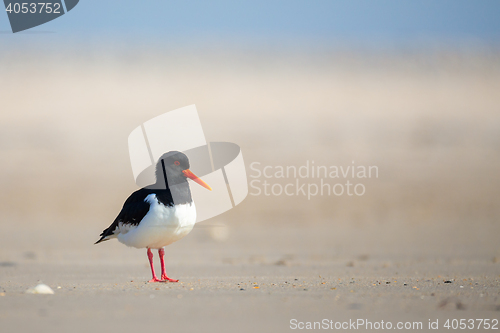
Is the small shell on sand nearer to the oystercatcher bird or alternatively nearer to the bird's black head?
the oystercatcher bird

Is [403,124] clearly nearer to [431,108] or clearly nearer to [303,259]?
[431,108]

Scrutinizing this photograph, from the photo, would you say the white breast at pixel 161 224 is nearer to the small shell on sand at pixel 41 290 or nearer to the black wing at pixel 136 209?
the black wing at pixel 136 209

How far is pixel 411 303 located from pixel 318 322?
3.21ft

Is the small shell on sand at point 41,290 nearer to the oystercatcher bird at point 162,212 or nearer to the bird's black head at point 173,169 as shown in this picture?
the oystercatcher bird at point 162,212

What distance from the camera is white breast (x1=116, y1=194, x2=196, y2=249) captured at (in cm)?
620

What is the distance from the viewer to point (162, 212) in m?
6.20

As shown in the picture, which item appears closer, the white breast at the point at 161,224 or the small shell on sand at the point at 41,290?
the small shell on sand at the point at 41,290

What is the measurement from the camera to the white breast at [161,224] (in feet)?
20.4

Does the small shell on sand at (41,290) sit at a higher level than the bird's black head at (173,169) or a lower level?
lower

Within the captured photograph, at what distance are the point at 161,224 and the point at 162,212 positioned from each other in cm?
12

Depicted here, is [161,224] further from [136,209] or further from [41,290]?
[41,290]

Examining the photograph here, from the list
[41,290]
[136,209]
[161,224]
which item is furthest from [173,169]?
[41,290]

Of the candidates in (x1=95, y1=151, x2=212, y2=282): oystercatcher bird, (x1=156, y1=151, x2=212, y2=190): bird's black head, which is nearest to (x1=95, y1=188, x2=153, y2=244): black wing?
(x1=95, y1=151, x2=212, y2=282): oystercatcher bird

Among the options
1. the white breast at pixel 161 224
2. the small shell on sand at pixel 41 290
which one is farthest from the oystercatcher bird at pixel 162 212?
the small shell on sand at pixel 41 290
